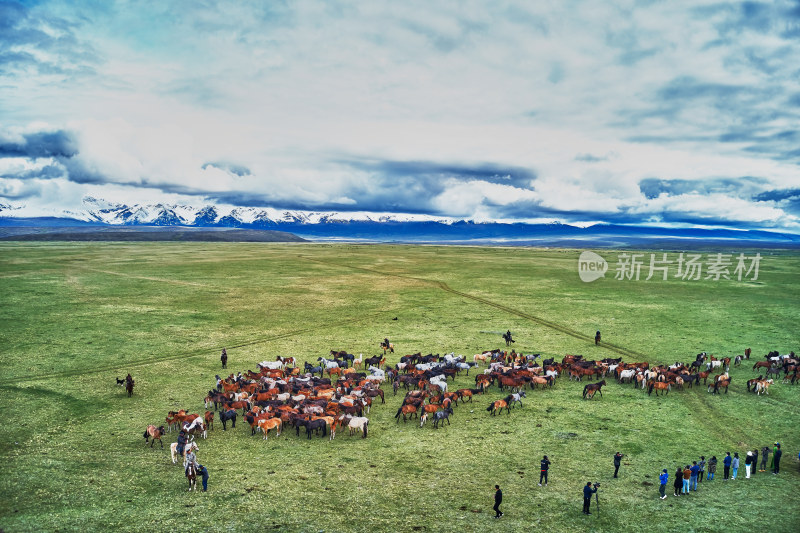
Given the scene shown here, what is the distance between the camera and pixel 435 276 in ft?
302

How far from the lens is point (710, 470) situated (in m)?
19.6

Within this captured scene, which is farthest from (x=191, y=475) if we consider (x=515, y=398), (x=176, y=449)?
(x=515, y=398)

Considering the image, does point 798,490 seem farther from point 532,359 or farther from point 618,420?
point 532,359

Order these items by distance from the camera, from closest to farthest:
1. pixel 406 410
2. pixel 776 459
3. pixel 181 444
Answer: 1. pixel 776 459
2. pixel 181 444
3. pixel 406 410

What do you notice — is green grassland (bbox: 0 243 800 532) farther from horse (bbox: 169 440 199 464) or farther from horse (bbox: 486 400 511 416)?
horse (bbox: 486 400 511 416)

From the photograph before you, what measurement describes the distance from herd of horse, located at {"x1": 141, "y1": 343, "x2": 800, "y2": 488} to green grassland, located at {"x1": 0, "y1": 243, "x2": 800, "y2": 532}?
0.79m

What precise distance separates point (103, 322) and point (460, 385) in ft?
126

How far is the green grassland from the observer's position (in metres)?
16.7

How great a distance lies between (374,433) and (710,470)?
1554 centimetres

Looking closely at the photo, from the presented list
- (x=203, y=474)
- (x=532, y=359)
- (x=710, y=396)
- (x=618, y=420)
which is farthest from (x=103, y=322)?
(x=710, y=396)

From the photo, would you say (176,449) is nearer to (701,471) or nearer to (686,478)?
(686,478)

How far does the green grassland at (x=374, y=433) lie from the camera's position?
1667 cm

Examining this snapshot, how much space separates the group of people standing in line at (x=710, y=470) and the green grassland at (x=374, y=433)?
22.1 inches

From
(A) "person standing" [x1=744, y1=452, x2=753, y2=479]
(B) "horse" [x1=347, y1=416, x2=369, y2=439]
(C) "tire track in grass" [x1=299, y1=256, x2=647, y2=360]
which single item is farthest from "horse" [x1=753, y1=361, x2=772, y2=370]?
(B) "horse" [x1=347, y1=416, x2=369, y2=439]
